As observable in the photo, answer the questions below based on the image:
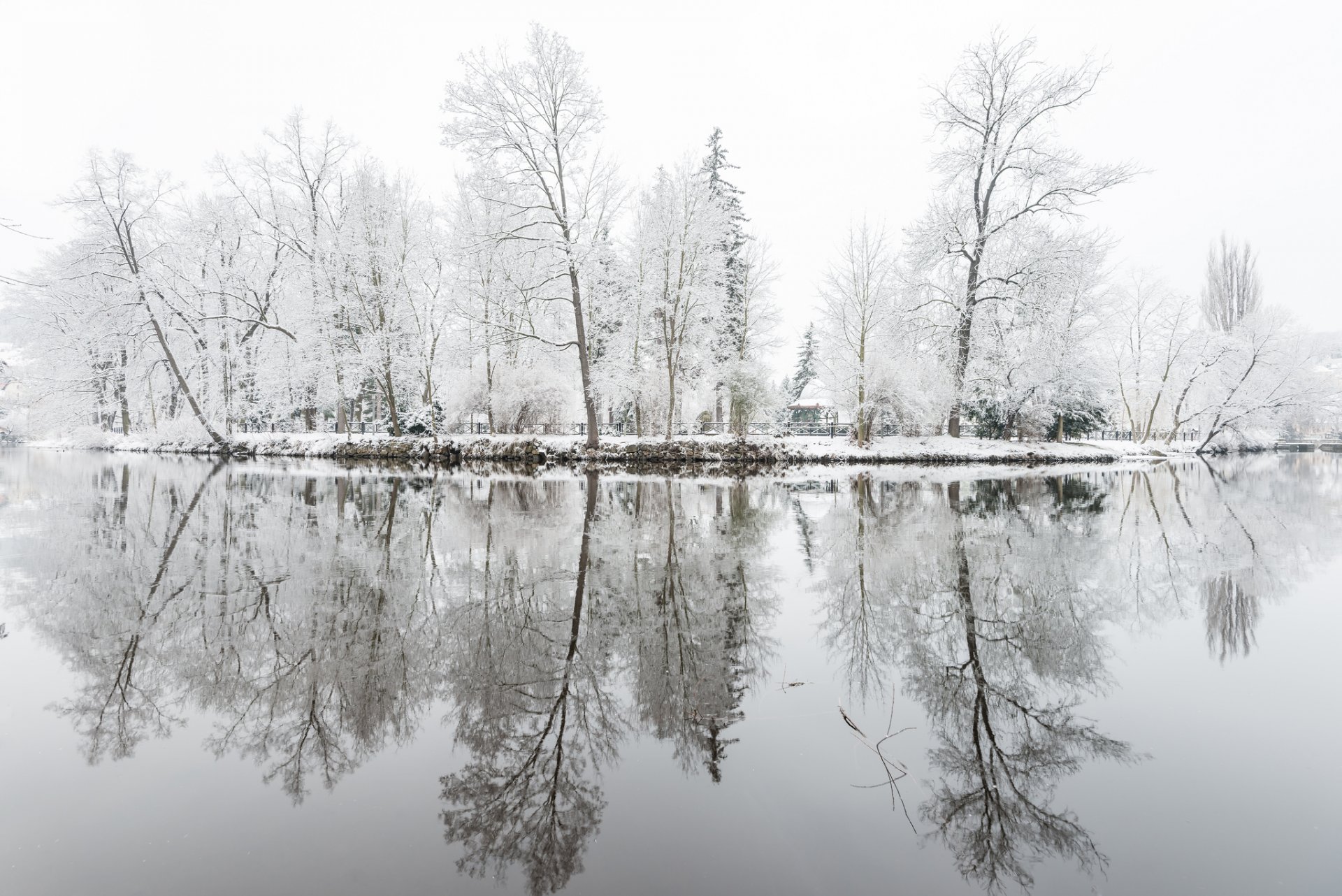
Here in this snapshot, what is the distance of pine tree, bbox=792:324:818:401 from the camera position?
47.8 meters

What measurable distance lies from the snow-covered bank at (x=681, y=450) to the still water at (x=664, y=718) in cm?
1608

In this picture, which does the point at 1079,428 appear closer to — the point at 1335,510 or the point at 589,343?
the point at 1335,510

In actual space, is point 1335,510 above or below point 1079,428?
below

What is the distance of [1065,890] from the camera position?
92.4 inches

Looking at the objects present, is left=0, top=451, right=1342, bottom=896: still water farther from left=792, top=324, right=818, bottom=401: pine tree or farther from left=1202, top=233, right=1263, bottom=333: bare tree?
left=1202, top=233, right=1263, bottom=333: bare tree

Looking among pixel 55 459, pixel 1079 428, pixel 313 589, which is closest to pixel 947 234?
pixel 1079 428

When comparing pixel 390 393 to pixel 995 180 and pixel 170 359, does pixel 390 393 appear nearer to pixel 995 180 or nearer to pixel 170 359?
pixel 170 359

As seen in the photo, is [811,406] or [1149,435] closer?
[1149,435]

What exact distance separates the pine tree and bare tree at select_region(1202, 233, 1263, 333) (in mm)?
32221

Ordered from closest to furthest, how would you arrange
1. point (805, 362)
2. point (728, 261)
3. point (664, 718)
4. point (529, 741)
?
point (529, 741) < point (664, 718) < point (728, 261) < point (805, 362)

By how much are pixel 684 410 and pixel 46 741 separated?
28962 mm

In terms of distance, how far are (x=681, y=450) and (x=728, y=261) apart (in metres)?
11.2

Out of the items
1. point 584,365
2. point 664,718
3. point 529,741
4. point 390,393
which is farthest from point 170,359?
point 664,718

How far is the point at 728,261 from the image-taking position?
3016cm
